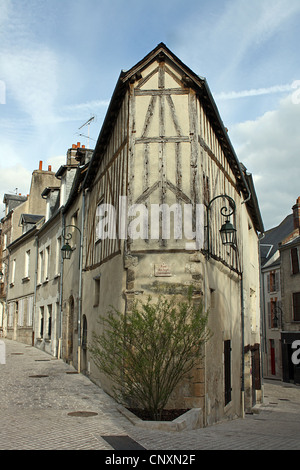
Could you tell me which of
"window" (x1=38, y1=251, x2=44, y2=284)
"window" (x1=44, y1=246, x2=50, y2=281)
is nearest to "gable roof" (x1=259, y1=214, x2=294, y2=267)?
"window" (x1=38, y1=251, x2=44, y2=284)

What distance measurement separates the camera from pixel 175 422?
631cm

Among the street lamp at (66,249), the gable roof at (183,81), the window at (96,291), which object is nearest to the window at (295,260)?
the gable roof at (183,81)

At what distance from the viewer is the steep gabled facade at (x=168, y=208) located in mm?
8375

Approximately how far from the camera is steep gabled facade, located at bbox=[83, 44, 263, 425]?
27.5 feet

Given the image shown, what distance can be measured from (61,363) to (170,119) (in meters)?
8.13

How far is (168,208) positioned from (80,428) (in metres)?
4.19

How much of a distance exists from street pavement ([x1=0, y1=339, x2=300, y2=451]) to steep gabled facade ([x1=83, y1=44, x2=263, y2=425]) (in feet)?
3.23

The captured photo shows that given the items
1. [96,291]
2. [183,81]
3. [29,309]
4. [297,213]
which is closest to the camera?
[183,81]

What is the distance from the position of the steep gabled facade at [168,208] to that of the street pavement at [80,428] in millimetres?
986

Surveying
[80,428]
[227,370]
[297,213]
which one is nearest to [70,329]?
[227,370]

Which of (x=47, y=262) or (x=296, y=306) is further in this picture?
(x=296, y=306)

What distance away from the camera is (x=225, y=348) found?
10172 mm

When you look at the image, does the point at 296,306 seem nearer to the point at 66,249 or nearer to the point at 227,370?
the point at 227,370

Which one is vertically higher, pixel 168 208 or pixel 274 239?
pixel 274 239
